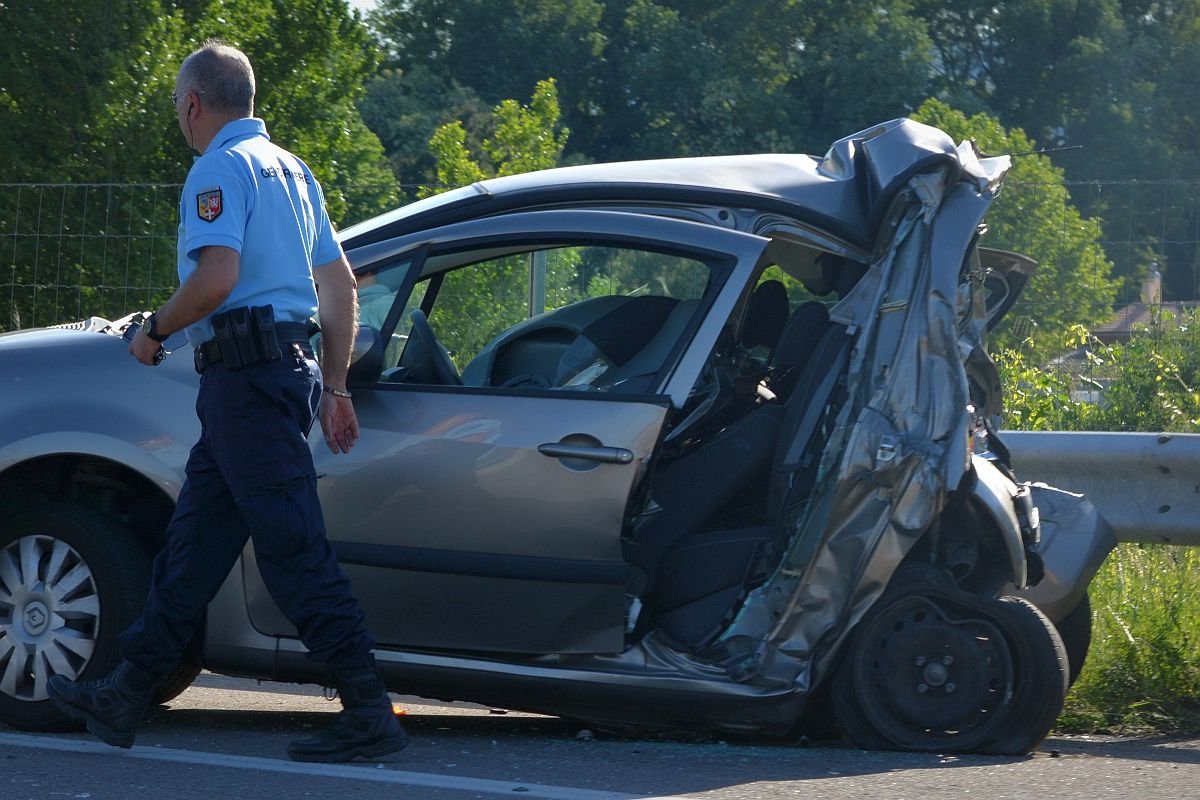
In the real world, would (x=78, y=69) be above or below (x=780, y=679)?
above

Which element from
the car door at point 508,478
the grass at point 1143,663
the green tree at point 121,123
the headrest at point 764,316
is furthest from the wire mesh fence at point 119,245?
the car door at point 508,478

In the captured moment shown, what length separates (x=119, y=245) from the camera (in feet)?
31.4

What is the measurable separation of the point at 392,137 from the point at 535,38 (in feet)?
38.2

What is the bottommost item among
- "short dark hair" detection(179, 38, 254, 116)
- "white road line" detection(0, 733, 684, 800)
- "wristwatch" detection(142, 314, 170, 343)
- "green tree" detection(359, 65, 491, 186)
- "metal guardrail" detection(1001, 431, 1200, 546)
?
"white road line" detection(0, 733, 684, 800)

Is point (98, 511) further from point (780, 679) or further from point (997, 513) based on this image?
point (997, 513)

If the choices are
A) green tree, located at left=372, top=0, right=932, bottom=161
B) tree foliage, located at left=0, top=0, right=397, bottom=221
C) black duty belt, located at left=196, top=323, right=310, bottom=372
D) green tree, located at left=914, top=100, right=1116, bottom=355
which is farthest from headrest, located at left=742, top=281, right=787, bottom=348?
green tree, located at left=372, top=0, right=932, bottom=161

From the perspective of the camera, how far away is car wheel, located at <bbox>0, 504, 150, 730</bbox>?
177 inches

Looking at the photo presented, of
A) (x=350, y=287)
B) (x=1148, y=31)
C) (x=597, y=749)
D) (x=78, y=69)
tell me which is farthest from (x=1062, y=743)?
(x=1148, y=31)

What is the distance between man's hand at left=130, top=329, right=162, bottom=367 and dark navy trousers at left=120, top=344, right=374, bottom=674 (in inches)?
5.3

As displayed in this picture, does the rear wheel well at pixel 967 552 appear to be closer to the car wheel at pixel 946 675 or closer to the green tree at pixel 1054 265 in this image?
the car wheel at pixel 946 675

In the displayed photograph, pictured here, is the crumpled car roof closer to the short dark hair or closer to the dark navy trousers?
the short dark hair

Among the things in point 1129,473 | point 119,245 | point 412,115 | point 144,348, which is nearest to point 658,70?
point 412,115

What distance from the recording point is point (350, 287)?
167 inches

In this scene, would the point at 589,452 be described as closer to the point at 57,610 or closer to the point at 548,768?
Answer: the point at 548,768
